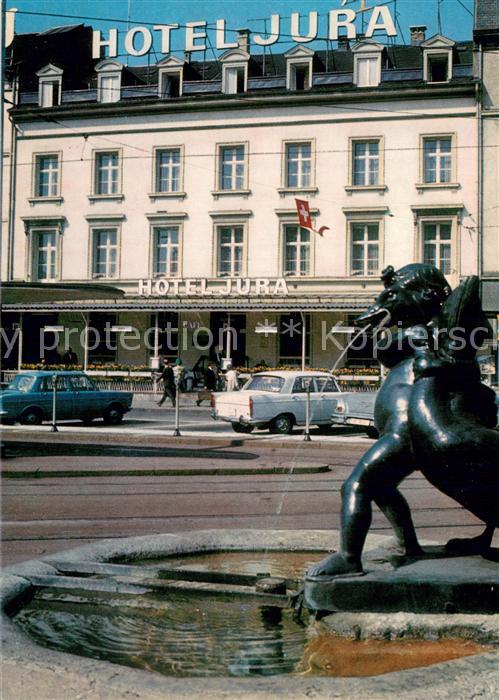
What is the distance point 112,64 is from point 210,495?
35.5 metres

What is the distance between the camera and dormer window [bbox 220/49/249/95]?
40.5 m

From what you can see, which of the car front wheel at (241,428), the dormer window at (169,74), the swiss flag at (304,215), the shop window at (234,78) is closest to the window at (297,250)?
the swiss flag at (304,215)

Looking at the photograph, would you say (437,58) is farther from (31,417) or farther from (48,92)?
(31,417)

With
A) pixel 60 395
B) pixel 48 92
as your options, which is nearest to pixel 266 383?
pixel 60 395

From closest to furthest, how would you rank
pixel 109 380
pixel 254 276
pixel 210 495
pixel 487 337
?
pixel 487 337, pixel 210 495, pixel 109 380, pixel 254 276

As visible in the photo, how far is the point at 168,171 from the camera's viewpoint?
135 ft

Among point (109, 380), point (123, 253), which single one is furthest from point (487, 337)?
point (123, 253)

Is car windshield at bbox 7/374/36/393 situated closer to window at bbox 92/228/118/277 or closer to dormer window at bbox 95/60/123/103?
window at bbox 92/228/118/277

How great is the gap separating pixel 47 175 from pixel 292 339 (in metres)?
14.2

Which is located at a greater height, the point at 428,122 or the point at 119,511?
the point at 428,122

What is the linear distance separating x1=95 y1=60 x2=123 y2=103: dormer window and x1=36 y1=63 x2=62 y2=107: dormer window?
214cm

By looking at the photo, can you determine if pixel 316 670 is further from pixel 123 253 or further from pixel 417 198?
pixel 123 253

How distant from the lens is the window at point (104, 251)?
4166 centimetres

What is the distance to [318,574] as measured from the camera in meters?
4.35
